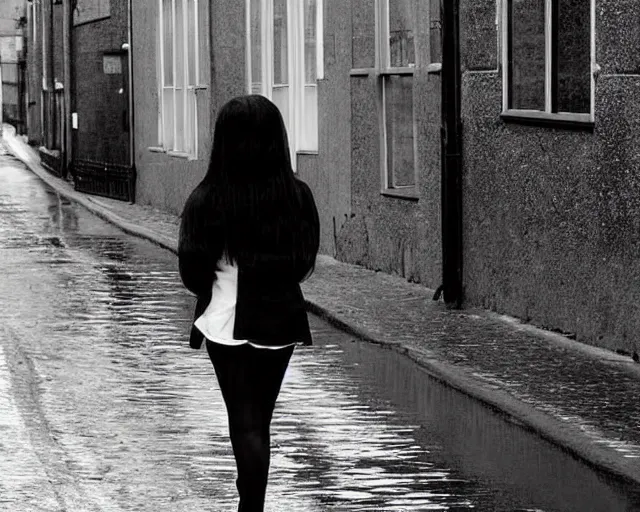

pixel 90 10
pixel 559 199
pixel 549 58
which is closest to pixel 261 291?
pixel 559 199

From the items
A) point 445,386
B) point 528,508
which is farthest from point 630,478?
point 445,386

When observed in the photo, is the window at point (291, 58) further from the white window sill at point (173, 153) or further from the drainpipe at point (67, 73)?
the drainpipe at point (67, 73)

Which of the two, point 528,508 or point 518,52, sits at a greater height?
point 518,52

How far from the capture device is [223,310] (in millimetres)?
6418

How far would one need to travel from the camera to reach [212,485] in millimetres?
7875

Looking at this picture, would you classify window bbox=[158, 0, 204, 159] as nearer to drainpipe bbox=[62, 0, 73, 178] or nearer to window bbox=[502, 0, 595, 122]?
drainpipe bbox=[62, 0, 73, 178]

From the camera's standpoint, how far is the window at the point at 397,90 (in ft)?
55.9

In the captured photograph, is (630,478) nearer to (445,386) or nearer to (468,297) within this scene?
(445,386)

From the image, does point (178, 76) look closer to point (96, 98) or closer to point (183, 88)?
point (183, 88)

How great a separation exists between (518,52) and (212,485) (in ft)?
21.3

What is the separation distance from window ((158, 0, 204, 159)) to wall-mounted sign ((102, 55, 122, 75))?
3.02 metres

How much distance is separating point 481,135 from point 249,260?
26.8 ft

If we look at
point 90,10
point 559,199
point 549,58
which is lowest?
point 559,199

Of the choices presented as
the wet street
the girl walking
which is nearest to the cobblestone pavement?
the wet street
